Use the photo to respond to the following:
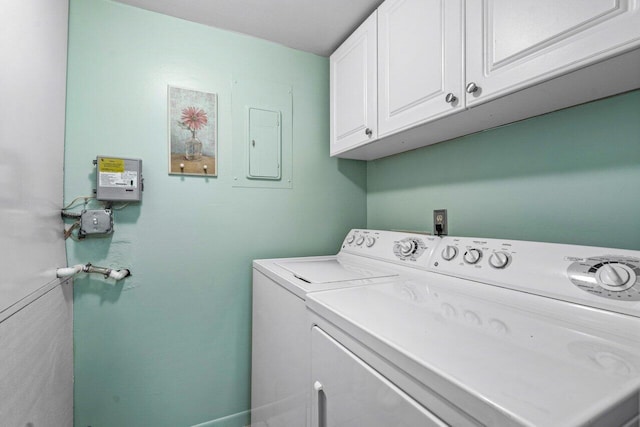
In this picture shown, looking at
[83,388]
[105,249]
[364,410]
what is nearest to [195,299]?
[105,249]

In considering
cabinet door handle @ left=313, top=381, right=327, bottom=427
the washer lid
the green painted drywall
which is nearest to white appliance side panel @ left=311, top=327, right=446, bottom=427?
cabinet door handle @ left=313, top=381, right=327, bottom=427

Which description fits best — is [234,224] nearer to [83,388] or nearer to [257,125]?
[257,125]

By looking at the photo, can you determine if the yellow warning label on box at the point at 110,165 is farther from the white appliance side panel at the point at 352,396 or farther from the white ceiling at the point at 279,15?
the white appliance side panel at the point at 352,396

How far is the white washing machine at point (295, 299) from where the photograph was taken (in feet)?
3.18

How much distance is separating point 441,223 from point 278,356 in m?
1.03

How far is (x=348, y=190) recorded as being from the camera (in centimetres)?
203

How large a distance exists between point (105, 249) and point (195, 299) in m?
0.52

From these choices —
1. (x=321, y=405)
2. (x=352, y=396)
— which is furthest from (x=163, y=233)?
(x=352, y=396)

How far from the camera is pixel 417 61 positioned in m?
1.17

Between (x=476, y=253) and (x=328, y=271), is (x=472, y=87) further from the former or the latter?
(x=328, y=271)

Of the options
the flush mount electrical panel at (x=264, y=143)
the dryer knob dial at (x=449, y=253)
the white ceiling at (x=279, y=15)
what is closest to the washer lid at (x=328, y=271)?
the dryer knob dial at (x=449, y=253)

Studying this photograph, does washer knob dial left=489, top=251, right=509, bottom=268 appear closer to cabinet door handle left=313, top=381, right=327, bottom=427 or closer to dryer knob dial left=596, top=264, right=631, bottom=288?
dryer knob dial left=596, top=264, right=631, bottom=288

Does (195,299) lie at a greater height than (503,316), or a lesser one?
lesser

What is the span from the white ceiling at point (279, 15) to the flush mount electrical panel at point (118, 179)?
86cm
